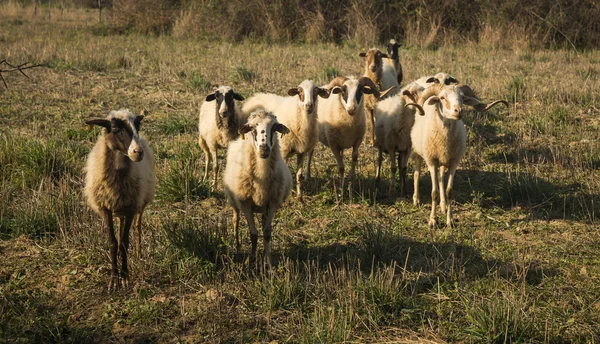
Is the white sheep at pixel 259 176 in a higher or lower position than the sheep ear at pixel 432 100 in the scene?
lower

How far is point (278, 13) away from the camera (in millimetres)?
22172

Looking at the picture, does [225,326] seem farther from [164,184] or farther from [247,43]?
[247,43]

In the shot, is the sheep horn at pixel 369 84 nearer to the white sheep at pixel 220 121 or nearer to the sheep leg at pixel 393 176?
the sheep leg at pixel 393 176

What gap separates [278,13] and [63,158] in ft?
48.6

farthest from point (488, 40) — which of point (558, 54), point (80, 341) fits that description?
point (80, 341)

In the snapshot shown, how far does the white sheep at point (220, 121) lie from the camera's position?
874cm

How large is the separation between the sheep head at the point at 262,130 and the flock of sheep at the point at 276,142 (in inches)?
0.4

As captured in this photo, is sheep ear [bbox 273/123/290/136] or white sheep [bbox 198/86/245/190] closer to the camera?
sheep ear [bbox 273/123/290/136]

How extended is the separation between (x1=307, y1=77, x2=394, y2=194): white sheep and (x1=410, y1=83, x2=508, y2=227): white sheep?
1.10 metres

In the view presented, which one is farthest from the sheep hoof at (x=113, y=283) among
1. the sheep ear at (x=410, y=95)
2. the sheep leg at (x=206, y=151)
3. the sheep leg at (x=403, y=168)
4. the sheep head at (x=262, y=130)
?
the sheep ear at (x=410, y=95)

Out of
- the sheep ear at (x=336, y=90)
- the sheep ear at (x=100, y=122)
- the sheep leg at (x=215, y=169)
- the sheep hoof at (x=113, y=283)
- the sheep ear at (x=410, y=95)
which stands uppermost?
the sheep ear at (x=336, y=90)

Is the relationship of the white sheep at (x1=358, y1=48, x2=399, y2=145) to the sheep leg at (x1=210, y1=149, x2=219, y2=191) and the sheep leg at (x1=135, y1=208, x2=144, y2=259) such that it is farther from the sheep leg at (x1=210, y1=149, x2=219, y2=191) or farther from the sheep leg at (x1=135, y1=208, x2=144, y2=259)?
the sheep leg at (x1=135, y1=208, x2=144, y2=259)

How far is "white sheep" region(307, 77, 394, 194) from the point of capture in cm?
886

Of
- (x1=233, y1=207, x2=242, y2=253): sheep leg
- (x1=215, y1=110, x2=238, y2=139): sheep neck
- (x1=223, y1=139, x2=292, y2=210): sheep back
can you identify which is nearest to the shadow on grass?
(x1=233, y1=207, x2=242, y2=253): sheep leg
